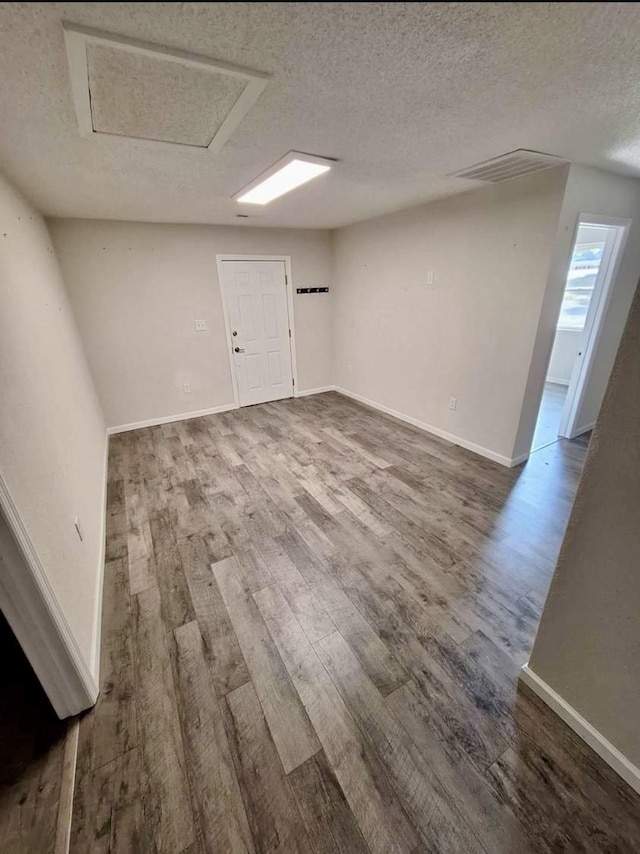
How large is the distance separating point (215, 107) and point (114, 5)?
596mm

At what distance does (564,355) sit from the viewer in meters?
5.32

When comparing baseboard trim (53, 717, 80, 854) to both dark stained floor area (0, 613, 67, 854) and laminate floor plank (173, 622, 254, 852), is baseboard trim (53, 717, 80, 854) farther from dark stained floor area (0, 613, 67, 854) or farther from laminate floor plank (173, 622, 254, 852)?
laminate floor plank (173, 622, 254, 852)

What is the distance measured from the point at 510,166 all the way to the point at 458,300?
1.15 metres

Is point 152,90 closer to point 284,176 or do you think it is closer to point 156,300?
point 284,176

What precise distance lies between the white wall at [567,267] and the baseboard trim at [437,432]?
0.50 ft

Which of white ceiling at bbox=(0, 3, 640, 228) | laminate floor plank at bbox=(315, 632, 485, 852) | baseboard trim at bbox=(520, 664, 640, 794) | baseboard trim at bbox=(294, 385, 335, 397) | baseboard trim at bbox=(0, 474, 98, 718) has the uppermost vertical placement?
white ceiling at bbox=(0, 3, 640, 228)

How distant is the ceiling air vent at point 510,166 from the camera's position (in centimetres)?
209

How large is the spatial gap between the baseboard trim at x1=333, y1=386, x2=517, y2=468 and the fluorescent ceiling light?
8.86 feet

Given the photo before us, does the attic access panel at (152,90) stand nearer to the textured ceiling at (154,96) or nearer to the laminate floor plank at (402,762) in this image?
the textured ceiling at (154,96)

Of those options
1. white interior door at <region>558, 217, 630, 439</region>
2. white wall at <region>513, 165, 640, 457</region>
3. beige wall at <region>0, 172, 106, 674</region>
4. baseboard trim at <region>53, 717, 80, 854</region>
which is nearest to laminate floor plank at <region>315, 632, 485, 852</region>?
baseboard trim at <region>53, 717, 80, 854</region>

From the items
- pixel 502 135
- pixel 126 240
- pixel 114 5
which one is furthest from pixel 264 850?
pixel 126 240

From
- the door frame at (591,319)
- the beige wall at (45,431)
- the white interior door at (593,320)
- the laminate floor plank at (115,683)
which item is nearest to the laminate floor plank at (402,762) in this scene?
the laminate floor plank at (115,683)

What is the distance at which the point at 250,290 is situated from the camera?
4523 mm

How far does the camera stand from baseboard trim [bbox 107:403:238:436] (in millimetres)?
4180
